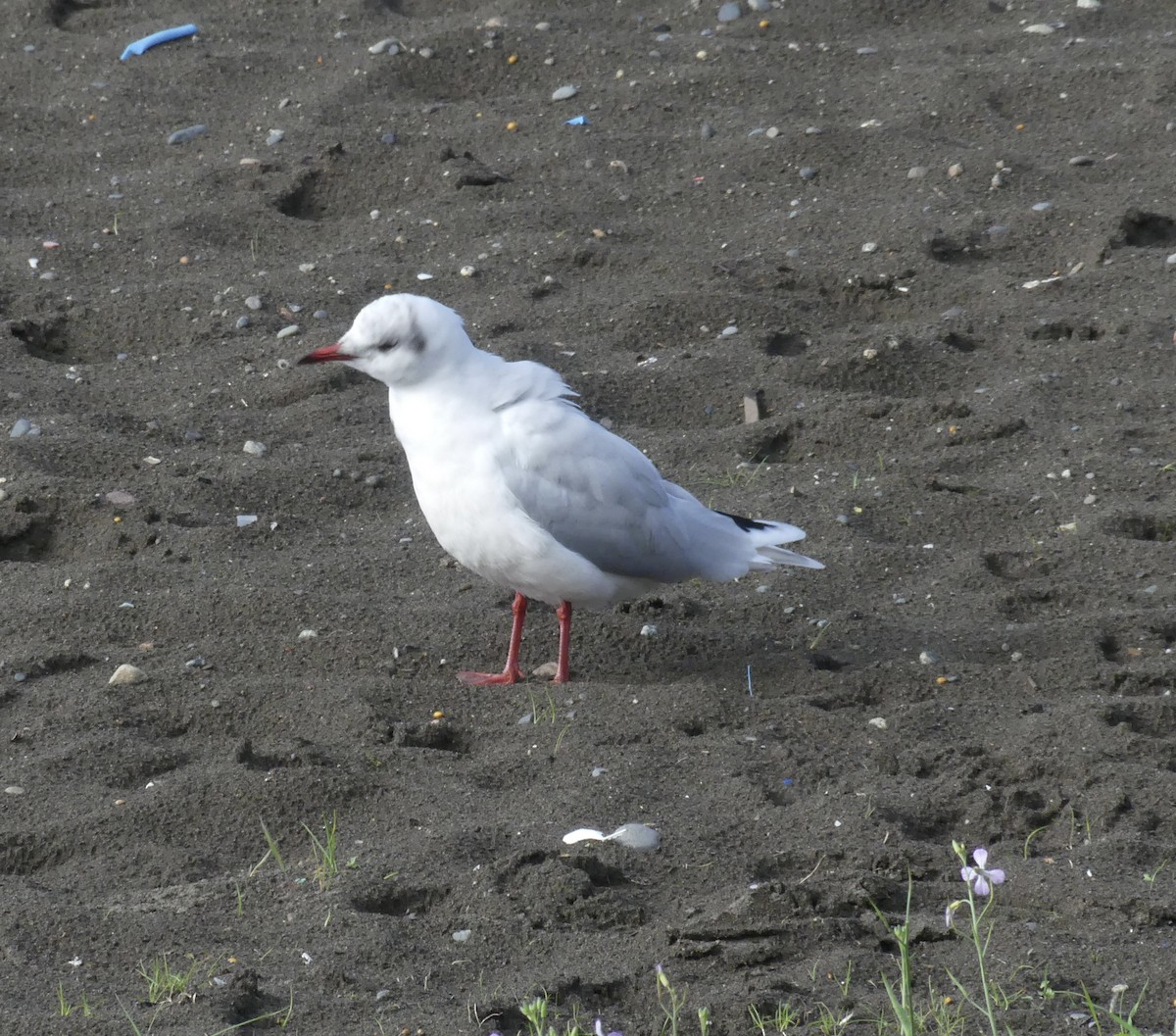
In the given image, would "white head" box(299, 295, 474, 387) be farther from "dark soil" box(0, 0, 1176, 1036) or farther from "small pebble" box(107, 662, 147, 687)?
"small pebble" box(107, 662, 147, 687)

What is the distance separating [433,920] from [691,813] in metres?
0.59

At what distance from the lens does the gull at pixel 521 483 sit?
382 cm

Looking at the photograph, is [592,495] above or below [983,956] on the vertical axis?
below

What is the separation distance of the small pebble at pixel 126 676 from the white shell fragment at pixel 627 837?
1159 millimetres

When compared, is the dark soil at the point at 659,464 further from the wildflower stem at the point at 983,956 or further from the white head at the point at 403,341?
the white head at the point at 403,341

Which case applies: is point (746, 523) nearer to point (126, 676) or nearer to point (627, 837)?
point (627, 837)

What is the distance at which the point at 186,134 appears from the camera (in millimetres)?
6484

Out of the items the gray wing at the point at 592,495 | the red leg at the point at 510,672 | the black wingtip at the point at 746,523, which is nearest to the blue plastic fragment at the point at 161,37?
the gray wing at the point at 592,495

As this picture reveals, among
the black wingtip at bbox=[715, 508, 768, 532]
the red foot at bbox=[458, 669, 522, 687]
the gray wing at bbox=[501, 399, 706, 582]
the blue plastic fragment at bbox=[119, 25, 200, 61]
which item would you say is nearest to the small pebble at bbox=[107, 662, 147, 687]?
the red foot at bbox=[458, 669, 522, 687]

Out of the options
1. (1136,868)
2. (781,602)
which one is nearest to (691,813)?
(1136,868)

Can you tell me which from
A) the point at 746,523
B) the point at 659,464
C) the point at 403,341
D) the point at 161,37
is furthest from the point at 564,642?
the point at 161,37

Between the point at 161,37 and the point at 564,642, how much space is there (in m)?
4.33

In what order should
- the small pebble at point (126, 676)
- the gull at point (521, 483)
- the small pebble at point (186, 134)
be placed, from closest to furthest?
1. the small pebble at point (126, 676)
2. the gull at point (521, 483)
3. the small pebble at point (186, 134)

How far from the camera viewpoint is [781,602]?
13.9 ft
